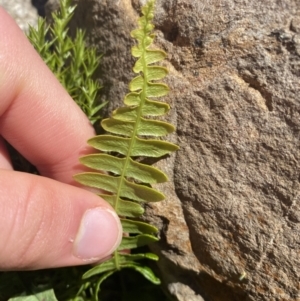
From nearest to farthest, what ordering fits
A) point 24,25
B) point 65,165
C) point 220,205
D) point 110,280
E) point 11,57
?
point 220,205 → point 11,57 → point 65,165 → point 110,280 → point 24,25

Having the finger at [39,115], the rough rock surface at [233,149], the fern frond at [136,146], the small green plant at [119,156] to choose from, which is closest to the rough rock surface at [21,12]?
the small green plant at [119,156]

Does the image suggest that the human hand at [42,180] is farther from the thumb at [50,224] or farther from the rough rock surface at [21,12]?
the rough rock surface at [21,12]

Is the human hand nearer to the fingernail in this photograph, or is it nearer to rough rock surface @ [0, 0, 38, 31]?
the fingernail

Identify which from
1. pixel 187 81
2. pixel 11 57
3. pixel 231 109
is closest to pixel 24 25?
pixel 11 57

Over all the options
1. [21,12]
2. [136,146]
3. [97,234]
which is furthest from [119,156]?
[21,12]

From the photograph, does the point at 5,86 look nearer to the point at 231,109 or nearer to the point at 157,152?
the point at 157,152
